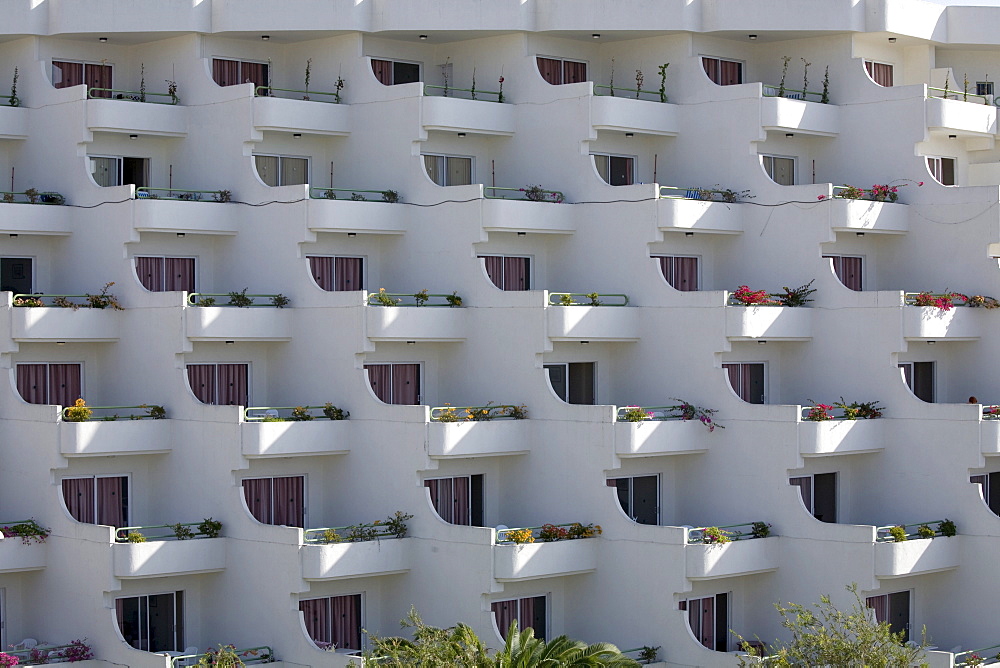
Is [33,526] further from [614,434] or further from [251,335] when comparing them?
[614,434]

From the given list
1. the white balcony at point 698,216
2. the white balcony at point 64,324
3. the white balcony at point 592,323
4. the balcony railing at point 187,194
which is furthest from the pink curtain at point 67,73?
the white balcony at point 698,216

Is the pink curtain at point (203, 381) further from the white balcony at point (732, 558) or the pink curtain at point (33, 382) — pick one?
the white balcony at point (732, 558)

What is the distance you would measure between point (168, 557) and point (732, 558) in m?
15.9

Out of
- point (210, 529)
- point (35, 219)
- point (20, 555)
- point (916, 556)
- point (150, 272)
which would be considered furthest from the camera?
point (150, 272)

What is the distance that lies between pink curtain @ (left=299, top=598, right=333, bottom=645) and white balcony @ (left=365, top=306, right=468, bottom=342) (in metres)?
7.86

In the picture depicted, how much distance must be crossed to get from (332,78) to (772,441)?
1863 cm

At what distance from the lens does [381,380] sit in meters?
63.4

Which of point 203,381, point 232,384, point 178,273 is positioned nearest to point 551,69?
point 178,273

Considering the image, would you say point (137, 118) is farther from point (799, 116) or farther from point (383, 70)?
point (799, 116)

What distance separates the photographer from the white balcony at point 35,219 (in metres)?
63.5

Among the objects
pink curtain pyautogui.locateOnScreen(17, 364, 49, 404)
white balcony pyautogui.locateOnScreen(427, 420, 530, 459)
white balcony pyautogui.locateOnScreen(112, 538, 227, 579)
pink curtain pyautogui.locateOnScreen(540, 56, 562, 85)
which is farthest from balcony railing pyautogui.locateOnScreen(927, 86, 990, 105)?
pink curtain pyautogui.locateOnScreen(17, 364, 49, 404)

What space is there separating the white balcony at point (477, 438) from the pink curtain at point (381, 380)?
356 cm

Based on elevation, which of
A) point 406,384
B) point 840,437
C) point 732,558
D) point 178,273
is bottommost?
point 732,558

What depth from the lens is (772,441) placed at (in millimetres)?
61125
